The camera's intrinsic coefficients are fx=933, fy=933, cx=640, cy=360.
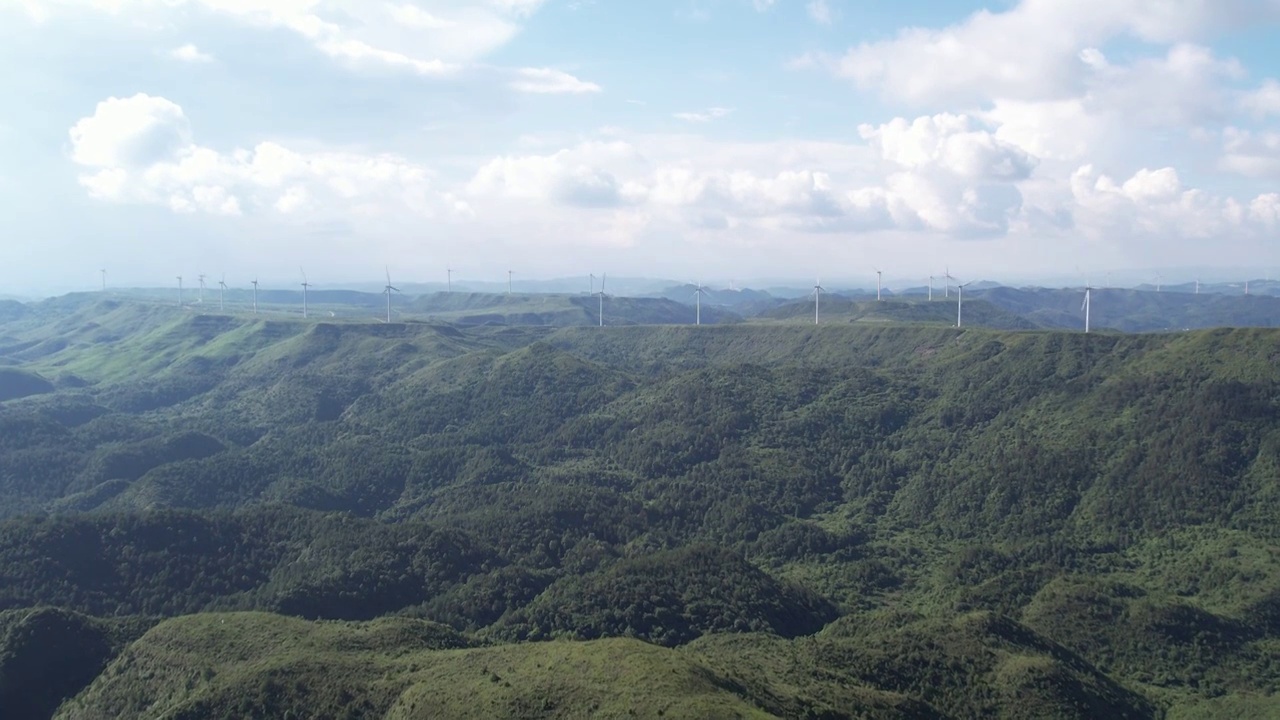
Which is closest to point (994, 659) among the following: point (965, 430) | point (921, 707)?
point (921, 707)

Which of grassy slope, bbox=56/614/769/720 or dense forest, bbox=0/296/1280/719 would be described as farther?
dense forest, bbox=0/296/1280/719

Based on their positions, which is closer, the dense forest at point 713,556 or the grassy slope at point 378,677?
the grassy slope at point 378,677

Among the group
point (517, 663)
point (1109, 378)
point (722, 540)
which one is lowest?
point (722, 540)

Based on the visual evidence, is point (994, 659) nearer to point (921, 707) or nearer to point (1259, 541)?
point (921, 707)

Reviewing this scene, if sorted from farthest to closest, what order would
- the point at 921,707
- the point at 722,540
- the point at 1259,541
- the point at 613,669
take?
the point at 722,540 → the point at 1259,541 → the point at 921,707 → the point at 613,669

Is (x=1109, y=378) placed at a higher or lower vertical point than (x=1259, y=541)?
higher

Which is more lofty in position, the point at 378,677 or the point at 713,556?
the point at 378,677

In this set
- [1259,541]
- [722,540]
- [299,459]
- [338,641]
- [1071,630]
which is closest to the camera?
[338,641]

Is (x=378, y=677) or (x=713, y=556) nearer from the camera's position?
(x=378, y=677)
